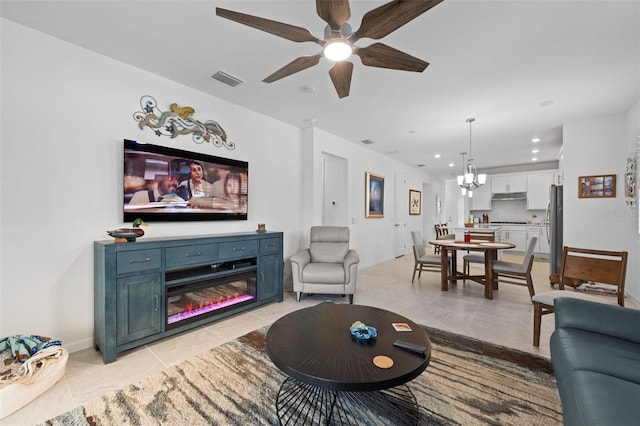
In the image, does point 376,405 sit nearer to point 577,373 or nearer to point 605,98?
point 577,373

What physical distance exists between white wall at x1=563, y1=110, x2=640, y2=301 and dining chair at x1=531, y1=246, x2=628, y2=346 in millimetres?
1869

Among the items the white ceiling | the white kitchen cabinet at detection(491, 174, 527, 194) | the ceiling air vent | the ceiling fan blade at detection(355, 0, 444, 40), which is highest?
the white ceiling

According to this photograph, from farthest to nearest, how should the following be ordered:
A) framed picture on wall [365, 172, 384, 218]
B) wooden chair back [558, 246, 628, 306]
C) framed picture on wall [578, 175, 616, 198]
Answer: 1. framed picture on wall [365, 172, 384, 218]
2. framed picture on wall [578, 175, 616, 198]
3. wooden chair back [558, 246, 628, 306]

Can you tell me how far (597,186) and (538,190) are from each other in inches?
156

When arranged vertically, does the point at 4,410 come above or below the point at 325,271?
below

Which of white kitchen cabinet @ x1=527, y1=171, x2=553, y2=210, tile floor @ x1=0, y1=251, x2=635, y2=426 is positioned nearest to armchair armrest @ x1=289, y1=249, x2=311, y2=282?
tile floor @ x1=0, y1=251, x2=635, y2=426

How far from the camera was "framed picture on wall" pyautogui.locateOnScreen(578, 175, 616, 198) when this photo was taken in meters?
4.04

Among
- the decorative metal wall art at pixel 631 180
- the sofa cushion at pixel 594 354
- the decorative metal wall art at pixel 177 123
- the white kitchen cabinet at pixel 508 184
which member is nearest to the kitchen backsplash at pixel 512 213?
the white kitchen cabinet at pixel 508 184

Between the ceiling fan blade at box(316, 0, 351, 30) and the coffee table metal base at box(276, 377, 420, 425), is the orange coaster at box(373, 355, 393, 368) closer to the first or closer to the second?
the coffee table metal base at box(276, 377, 420, 425)

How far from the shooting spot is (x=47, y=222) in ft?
7.45

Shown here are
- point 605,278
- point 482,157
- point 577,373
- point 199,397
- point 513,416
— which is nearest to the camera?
point 577,373

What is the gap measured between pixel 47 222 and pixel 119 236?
55 centimetres

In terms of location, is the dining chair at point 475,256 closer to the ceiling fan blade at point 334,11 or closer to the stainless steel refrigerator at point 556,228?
the stainless steel refrigerator at point 556,228

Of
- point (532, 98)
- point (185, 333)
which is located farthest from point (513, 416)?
point (532, 98)
